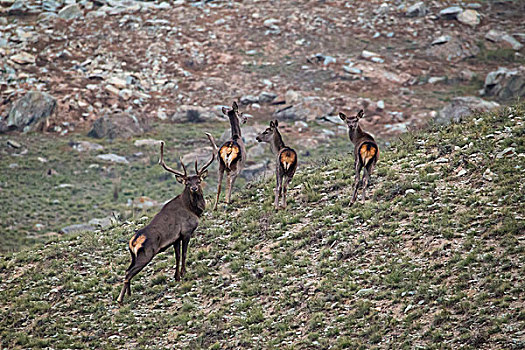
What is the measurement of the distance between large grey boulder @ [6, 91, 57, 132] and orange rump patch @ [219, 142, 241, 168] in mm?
25112

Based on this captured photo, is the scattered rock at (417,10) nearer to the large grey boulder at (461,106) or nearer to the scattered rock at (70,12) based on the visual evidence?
the large grey boulder at (461,106)

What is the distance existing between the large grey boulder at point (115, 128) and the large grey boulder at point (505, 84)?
2190 centimetres

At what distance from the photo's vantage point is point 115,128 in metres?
35.6

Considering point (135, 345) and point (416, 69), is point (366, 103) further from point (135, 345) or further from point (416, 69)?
point (135, 345)

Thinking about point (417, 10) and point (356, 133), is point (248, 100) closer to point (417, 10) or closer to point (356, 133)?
point (417, 10)

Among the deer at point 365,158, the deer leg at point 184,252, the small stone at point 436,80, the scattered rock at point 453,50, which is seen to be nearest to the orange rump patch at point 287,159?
the deer at point 365,158

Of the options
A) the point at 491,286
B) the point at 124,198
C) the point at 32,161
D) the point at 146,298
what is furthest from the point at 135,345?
the point at 32,161

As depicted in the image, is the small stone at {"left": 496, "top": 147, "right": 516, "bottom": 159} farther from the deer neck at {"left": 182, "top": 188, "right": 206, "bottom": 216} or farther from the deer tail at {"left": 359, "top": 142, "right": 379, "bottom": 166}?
the deer neck at {"left": 182, "top": 188, "right": 206, "bottom": 216}

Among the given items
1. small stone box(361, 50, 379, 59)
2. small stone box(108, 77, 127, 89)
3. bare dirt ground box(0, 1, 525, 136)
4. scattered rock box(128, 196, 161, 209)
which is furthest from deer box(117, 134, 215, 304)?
small stone box(361, 50, 379, 59)

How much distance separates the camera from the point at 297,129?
3569 centimetres

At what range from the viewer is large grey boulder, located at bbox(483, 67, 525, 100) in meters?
35.3

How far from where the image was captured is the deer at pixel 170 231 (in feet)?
36.3

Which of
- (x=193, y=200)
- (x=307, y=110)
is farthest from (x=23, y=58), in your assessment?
(x=193, y=200)

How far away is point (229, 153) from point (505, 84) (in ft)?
89.5
